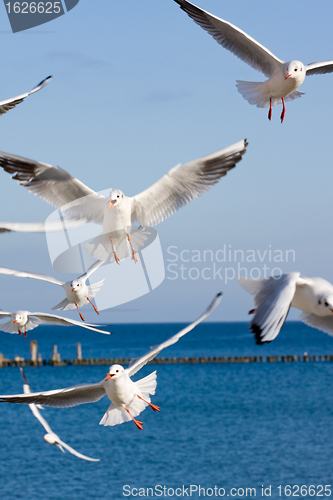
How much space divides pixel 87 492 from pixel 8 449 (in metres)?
9.29

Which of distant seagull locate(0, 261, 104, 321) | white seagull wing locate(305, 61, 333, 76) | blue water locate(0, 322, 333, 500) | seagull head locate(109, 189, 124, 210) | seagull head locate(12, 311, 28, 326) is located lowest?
blue water locate(0, 322, 333, 500)

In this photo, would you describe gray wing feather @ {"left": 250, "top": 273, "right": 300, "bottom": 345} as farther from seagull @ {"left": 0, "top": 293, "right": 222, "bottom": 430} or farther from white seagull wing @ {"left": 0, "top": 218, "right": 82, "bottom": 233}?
white seagull wing @ {"left": 0, "top": 218, "right": 82, "bottom": 233}

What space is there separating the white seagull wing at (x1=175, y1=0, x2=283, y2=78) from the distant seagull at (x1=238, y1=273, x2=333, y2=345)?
12.9ft

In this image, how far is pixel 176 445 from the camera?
4347 cm

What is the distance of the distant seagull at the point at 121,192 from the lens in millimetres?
8609

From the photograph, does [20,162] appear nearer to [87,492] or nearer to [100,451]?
[87,492]

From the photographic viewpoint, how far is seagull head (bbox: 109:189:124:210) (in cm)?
826

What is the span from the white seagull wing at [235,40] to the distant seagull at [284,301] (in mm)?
3928

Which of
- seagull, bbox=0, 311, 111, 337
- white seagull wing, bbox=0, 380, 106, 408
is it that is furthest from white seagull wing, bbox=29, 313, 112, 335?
white seagull wing, bbox=0, 380, 106, 408

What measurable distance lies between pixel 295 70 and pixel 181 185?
1.98 meters

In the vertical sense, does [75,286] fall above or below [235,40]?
below

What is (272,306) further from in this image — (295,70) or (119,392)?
(295,70)

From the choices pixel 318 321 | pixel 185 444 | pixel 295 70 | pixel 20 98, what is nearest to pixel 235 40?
pixel 295 70

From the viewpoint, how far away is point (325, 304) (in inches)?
213
